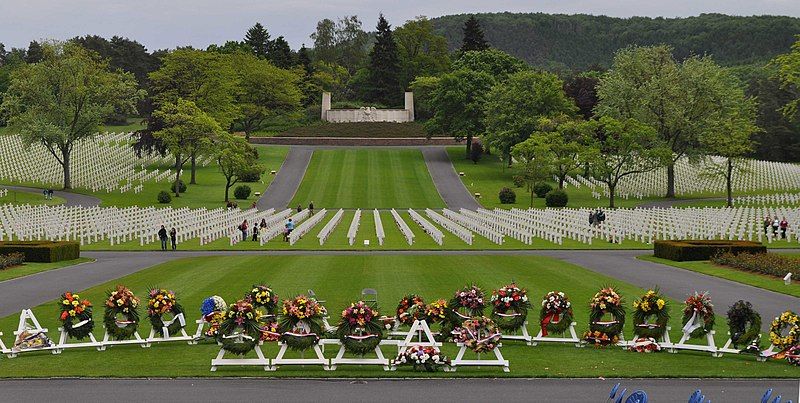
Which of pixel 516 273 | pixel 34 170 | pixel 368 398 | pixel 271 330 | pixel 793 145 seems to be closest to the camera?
pixel 368 398

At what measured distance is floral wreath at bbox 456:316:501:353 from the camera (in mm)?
18469

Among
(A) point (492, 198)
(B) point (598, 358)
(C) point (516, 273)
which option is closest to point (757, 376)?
(B) point (598, 358)

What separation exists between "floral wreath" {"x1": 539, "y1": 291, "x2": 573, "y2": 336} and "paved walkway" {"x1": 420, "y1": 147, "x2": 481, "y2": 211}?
6537 cm

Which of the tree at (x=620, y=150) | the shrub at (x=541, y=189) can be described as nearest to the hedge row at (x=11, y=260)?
the tree at (x=620, y=150)

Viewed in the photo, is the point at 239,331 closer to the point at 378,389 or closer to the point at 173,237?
the point at 378,389

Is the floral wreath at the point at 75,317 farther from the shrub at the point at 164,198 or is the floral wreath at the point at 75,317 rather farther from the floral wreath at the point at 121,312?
the shrub at the point at 164,198

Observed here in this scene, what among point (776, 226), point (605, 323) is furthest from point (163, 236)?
point (776, 226)

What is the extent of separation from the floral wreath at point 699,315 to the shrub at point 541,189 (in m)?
72.9

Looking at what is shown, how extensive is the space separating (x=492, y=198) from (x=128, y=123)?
10865 centimetres

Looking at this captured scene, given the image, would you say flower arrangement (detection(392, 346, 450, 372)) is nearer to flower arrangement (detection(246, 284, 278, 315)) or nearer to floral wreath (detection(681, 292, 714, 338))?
flower arrangement (detection(246, 284, 278, 315))

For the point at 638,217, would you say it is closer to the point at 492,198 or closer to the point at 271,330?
the point at 492,198

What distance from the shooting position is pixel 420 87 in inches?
6358

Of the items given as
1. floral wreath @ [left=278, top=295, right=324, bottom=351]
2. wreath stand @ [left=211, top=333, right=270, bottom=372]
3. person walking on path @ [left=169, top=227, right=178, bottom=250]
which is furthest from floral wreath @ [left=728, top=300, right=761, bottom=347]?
person walking on path @ [left=169, top=227, right=178, bottom=250]

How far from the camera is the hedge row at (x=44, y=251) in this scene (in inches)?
1718
